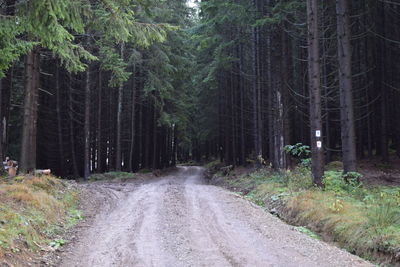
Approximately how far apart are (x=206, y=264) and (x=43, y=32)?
550 centimetres

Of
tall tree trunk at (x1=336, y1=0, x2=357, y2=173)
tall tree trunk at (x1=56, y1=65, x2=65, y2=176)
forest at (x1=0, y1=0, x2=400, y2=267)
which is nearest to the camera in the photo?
forest at (x1=0, y1=0, x2=400, y2=267)

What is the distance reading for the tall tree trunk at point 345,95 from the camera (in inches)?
471

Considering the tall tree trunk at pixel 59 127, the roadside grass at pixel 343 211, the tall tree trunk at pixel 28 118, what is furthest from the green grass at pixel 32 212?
the tall tree trunk at pixel 59 127

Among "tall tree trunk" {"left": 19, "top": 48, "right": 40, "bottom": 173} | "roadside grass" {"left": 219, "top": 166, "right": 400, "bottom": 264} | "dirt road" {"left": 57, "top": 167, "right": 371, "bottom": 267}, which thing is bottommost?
"dirt road" {"left": 57, "top": 167, "right": 371, "bottom": 267}

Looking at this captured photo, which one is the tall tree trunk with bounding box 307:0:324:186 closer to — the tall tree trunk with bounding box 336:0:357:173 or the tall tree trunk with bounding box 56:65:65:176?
the tall tree trunk with bounding box 336:0:357:173

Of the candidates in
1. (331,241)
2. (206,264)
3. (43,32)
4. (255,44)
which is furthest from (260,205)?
(255,44)

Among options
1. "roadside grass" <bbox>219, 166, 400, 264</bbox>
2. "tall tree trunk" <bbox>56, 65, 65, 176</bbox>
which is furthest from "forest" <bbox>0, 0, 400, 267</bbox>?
"tall tree trunk" <bbox>56, 65, 65, 176</bbox>

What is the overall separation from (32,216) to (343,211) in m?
7.08

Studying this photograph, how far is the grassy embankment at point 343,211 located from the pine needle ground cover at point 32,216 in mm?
5724

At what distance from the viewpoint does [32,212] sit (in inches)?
316

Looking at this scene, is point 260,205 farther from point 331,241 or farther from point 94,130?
point 94,130

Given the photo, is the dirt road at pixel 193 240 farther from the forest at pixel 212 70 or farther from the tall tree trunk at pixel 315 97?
the forest at pixel 212 70

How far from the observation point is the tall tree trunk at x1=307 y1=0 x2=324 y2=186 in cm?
1161

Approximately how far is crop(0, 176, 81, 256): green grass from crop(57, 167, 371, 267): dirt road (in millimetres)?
640
